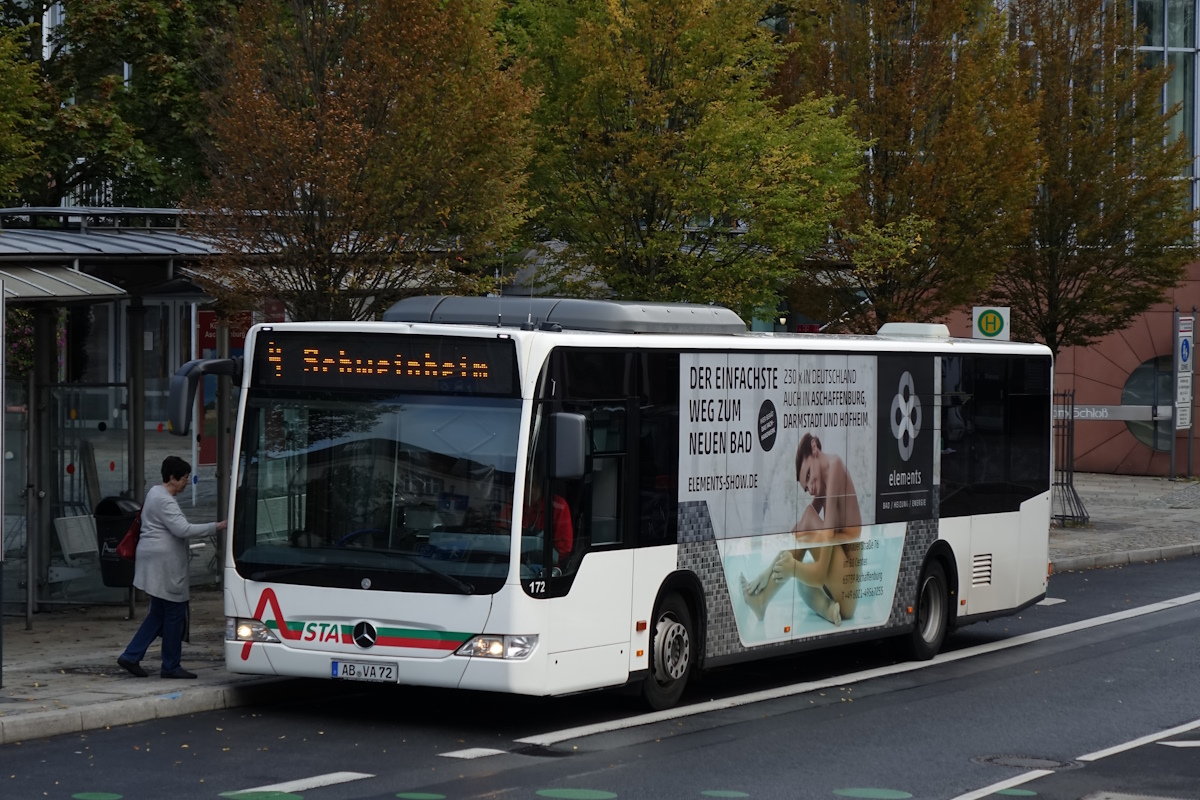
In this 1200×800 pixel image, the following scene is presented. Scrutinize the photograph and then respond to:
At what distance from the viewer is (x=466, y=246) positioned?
16781 millimetres

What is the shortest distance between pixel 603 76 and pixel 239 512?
8821 millimetres

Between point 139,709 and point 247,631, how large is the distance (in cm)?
86

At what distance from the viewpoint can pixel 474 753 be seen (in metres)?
11.3

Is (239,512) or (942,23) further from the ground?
(942,23)

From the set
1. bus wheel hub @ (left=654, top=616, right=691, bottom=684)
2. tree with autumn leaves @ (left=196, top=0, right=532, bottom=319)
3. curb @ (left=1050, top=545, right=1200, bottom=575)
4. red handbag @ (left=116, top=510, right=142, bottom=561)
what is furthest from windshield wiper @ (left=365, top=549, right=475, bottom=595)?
curb @ (left=1050, top=545, right=1200, bottom=575)

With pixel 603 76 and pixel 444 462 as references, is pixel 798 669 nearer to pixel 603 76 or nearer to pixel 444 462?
pixel 444 462

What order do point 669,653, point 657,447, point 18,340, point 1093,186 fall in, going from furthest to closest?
point 18,340, point 1093,186, point 669,653, point 657,447

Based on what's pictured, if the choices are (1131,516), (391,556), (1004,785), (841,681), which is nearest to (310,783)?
(391,556)

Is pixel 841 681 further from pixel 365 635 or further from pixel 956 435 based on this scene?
pixel 365 635

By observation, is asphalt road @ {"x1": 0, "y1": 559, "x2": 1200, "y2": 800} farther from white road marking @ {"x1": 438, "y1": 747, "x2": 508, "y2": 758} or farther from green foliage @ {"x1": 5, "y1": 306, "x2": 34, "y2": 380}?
green foliage @ {"x1": 5, "y1": 306, "x2": 34, "y2": 380}

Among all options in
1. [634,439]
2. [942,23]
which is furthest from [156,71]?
[634,439]

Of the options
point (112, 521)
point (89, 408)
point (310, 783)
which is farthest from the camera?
point (89, 408)

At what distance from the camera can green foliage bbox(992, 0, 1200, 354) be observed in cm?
3016

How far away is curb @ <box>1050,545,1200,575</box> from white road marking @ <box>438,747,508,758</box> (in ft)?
50.7
